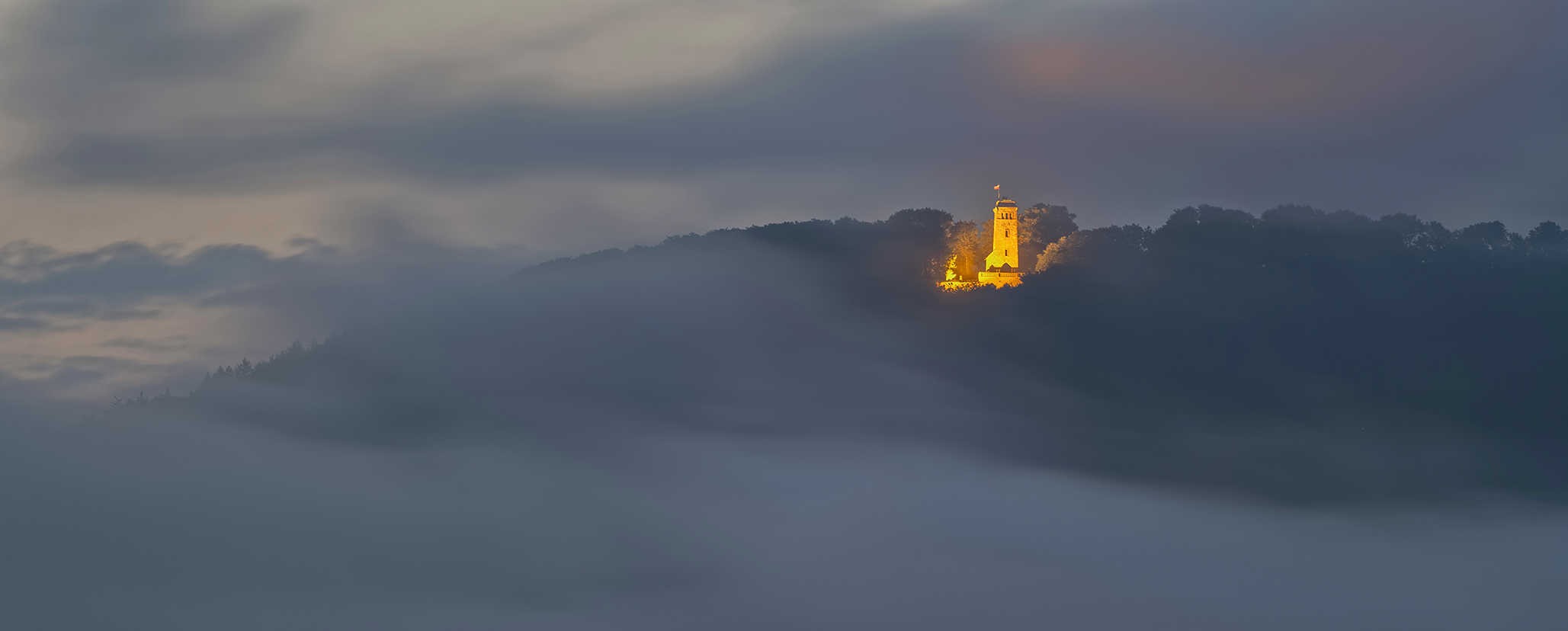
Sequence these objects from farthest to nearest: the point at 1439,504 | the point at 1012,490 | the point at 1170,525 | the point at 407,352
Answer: the point at 407,352, the point at 1012,490, the point at 1170,525, the point at 1439,504

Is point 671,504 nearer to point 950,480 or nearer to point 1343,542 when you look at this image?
point 950,480

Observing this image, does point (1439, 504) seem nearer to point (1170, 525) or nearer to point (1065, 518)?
point (1170, 525)

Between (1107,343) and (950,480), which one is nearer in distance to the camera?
(1107,343)

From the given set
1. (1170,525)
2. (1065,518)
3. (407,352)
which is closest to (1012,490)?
(1065,518)

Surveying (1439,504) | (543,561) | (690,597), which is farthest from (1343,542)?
(543,561)

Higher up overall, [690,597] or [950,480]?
Answer: [950,480]

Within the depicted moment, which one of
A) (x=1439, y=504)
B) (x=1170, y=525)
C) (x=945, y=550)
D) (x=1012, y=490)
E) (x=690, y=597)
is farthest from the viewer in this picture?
(x=690, y=597)

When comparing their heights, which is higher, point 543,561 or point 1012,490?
point 1012,490

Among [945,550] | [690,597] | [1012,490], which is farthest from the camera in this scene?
[690,597]

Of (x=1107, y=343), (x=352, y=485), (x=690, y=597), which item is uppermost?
(x=1107, y=343)
